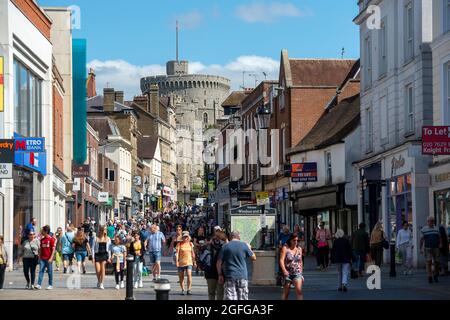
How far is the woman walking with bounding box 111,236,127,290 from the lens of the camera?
92.6 feet

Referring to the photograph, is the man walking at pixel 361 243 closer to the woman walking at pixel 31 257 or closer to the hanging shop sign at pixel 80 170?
the woman walking at pixel 31 257

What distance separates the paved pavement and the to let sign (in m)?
3.73

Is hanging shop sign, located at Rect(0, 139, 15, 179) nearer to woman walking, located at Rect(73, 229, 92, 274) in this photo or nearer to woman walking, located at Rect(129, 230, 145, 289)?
woman walking, located at Rect(73, 229, 92, 274)

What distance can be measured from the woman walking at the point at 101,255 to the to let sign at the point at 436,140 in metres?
9.60

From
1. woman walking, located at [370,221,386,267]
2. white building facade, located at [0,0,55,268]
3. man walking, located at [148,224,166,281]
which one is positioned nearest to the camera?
man walking, located at [148,224,166,281]

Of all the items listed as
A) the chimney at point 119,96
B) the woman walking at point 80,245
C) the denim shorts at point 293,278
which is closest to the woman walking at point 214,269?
the denim shorts at point 293,278

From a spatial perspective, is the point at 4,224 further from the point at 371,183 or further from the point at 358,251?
the point at 371,183

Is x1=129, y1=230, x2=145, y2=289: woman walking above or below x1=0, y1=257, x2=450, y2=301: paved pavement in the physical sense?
above

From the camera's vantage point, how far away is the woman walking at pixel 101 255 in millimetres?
28297

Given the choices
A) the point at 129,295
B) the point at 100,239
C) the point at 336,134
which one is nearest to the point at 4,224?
the point at 100,239

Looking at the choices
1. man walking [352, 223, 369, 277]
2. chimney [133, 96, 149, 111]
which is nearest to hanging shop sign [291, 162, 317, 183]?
man walking [352, 223, 369, 277]

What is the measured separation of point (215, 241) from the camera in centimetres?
2219
